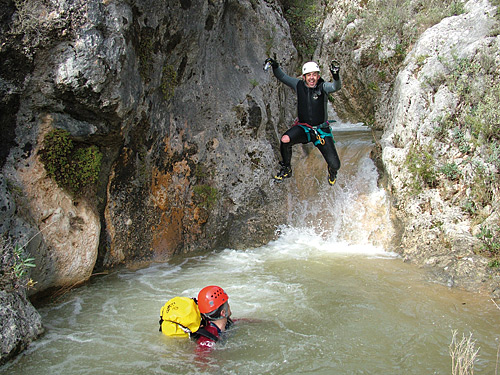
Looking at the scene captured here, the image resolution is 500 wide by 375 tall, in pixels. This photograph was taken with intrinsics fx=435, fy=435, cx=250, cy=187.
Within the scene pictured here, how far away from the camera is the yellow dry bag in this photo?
4641 millimetres

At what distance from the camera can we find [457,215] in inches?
299

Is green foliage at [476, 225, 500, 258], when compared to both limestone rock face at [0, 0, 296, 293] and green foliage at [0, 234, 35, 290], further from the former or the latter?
green foliage at [0, 234, 35, 290]

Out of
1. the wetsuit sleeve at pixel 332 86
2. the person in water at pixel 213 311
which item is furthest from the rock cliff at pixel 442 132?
the person in water at pixel 213 311

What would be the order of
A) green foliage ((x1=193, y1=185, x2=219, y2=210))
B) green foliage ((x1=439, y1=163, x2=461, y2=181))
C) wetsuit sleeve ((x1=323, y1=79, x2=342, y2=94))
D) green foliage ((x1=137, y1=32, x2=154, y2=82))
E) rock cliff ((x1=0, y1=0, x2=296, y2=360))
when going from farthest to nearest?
green foliage ((x1=193, y1=185, x2=219, y2=210)), green foliage ((x1=439, y1=163, x2=461, y2=181)), green foliage ((x1=137, y1=32, x2=154, y2=82)), wetsuit sleeve ((x1=323, y1=79, x2=342, y2=94)), rock cliff ((x1=0, y1=0, x2=296, y2=360))

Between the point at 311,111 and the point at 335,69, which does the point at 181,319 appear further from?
the point at 311,111

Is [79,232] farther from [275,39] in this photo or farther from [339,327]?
[275,39]

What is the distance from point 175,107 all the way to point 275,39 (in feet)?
12.0

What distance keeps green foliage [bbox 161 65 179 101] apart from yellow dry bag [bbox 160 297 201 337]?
4.54 meters

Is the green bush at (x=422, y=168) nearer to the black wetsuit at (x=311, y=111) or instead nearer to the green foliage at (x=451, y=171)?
the green foliage at (x=451, y=171)

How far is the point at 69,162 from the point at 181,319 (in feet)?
10.7

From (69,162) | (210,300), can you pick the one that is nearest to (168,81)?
(69,162)

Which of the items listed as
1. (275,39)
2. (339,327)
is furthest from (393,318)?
(275,39)

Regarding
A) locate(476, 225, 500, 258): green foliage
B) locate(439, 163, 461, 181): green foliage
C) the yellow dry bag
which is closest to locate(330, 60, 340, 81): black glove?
locate(439, 163, 461, 181): green foliage

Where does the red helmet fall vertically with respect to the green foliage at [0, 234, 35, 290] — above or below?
below
